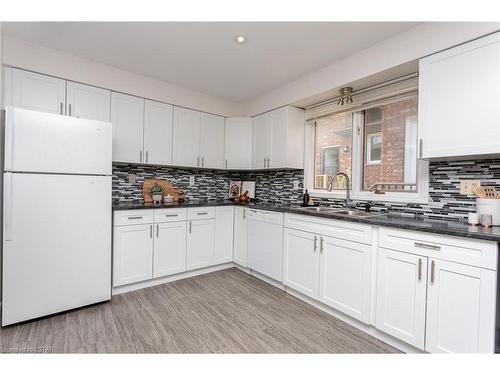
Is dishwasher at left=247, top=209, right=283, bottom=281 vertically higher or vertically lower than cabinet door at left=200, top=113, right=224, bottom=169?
lower

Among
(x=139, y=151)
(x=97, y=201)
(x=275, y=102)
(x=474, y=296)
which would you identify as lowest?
(x=474, y=296)

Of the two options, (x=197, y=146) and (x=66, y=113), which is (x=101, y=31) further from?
(x=197, y=146)

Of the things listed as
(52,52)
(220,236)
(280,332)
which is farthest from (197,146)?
(280,332)

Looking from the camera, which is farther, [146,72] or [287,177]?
[287,177]

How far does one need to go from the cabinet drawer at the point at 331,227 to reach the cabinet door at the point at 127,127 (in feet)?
6.33

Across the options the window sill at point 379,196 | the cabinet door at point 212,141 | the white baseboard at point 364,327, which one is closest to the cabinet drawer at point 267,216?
the window sill at point 379,196

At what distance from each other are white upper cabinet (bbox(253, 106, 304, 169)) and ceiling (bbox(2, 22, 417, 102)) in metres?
0.47

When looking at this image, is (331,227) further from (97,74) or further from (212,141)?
(97,74)

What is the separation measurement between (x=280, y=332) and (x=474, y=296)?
1276 mm

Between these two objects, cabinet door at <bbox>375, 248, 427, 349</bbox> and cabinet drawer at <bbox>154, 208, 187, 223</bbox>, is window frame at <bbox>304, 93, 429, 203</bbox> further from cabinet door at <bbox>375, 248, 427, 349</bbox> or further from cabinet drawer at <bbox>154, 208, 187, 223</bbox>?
cabinet drawer at <bbox>154, 208, 187, 223</bbox>

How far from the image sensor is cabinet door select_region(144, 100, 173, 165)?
297cm

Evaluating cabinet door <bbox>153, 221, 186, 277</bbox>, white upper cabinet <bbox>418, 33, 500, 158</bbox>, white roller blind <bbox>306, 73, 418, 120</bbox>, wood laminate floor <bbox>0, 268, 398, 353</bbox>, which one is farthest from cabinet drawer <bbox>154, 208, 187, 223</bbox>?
white upper cabinet <bbox>418, 33, 500, 158</bbox>

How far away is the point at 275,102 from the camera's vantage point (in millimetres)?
3242

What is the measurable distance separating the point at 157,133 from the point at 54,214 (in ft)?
4.73
